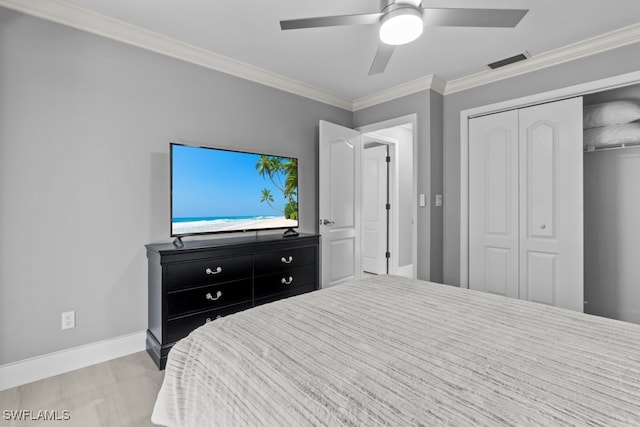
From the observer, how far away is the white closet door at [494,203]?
3.09m

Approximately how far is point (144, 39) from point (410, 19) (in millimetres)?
2090

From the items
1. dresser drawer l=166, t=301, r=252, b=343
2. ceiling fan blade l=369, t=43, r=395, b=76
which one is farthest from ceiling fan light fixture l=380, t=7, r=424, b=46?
dresser drawer l=166, t=301, r=252, b=343

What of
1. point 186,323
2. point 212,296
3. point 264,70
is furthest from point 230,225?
point 264,70

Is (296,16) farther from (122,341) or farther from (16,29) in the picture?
(122,341)

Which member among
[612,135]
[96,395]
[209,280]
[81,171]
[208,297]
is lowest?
[96,395]

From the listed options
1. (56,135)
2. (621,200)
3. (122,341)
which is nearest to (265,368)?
(122,341)

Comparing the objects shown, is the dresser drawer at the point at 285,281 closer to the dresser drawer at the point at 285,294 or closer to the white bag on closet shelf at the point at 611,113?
the dresser drawer at the point at 285,294

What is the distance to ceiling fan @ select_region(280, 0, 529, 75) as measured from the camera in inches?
64.7

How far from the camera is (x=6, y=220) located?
6.50 feet

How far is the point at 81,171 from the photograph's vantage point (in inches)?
88.1

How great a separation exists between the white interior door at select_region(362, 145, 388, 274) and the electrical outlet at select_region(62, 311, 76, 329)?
4.04m

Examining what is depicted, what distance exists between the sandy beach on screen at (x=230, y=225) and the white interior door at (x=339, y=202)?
1.60 feet

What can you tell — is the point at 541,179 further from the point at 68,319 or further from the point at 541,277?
the point at 68,319

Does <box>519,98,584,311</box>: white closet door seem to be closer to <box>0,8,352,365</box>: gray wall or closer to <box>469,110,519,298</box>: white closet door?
<box>469,110,519,298</box>: white closet door
